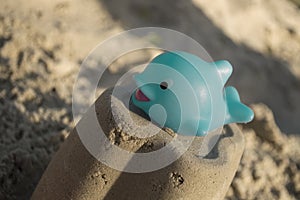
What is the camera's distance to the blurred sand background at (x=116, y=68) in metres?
2.38

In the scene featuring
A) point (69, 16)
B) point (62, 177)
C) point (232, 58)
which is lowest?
point (232, 58)

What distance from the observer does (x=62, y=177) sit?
169 cm

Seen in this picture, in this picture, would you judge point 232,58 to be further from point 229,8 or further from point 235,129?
point 235,129

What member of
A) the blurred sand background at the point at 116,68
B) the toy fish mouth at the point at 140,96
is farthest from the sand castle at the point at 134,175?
the blurred sand background at the point at 116,68

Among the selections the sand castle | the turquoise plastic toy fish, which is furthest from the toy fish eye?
the sand castle

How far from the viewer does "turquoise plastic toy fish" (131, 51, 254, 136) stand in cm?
155

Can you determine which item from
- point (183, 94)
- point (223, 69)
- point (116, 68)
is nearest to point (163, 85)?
point (183, 94)

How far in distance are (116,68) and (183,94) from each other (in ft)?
4.89

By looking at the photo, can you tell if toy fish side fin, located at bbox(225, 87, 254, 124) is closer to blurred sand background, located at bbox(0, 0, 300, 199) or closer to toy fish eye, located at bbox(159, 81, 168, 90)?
toy fish eye, located at bbox(159, 81, 168, 90)

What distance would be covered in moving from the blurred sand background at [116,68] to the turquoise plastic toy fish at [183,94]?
771 millimetres

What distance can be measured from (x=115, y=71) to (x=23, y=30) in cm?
50

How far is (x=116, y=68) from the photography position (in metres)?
3.01

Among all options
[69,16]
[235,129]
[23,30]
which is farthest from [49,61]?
[235,129]

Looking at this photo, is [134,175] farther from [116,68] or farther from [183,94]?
[116,68]
